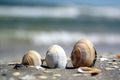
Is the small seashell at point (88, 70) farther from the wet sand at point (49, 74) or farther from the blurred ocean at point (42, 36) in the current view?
the blurred ocean at point (42, 36)

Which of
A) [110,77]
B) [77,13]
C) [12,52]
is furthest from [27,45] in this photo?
[77,13]

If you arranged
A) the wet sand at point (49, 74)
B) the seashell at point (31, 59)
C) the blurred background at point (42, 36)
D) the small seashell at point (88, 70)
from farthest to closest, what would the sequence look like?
the blurred background at point (42, 36) < the seashell at point (31, 59) < the small seashell at point (88, 70) < the wet sand at point (49, 74)

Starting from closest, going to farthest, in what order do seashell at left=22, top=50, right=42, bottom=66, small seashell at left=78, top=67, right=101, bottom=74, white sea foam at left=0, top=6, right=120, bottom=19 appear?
small seashell at left=78, top=67, right=101, bottom=74 < seashell at left=22, top=50, right=42, bottom=66 < white sea foam at left=0, top=6, right=120, bottom=19

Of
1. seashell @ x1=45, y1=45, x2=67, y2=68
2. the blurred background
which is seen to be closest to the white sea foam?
the blurred background

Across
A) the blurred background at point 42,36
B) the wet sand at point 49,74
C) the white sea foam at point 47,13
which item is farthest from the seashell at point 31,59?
the white sea foam at point 47,13

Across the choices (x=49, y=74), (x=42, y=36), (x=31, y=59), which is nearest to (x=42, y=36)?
(x=42, y=36)

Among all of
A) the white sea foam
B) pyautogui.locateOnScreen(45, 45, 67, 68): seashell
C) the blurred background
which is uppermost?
the white sea foam

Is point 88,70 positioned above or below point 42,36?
below

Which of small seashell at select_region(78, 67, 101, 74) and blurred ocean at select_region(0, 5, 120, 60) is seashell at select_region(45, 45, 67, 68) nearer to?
small seashell at select_region(78, 67, 101, 74)

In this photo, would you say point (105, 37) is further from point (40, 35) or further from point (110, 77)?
point (110, 77)

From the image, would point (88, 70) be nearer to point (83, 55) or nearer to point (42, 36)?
point (83, 55)

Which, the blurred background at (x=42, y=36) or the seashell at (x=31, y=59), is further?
the blurred background at (x=42, y=36)
